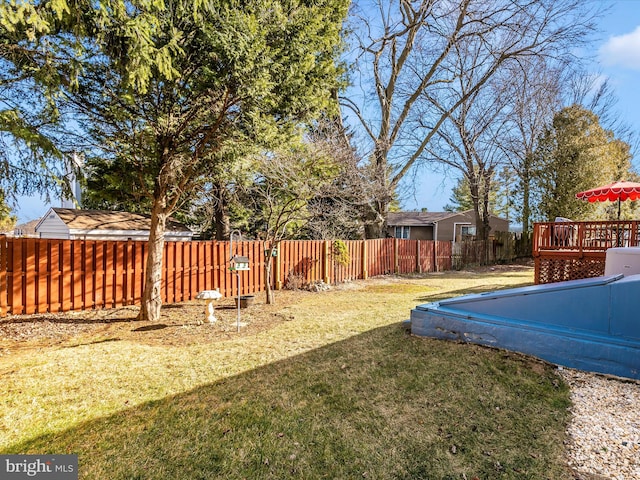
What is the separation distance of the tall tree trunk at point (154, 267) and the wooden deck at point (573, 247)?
9.27 m

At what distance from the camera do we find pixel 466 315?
440cm

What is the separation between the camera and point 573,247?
848cm

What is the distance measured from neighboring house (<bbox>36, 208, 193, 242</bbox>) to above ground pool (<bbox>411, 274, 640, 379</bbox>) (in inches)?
478

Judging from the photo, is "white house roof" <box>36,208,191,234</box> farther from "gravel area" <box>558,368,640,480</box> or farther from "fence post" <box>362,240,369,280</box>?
"gravel area" <box>558,368,640,480</box>

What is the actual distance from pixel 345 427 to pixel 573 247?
28.6ft

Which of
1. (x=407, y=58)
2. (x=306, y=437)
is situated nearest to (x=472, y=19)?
(x=407, y=58)

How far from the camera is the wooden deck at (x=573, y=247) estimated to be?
8.13 metres

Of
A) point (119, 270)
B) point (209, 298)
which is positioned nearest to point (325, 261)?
point (209, 298)

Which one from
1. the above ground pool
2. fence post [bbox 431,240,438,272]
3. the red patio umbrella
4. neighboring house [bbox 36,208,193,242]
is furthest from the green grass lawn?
fence post [bbox 431,240,438,272]

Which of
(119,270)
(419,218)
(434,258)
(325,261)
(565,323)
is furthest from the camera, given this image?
(419,218)

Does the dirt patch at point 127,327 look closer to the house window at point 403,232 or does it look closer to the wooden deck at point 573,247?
the wooden deck at point 573,247

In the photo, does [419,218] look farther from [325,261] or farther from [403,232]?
[325,261]

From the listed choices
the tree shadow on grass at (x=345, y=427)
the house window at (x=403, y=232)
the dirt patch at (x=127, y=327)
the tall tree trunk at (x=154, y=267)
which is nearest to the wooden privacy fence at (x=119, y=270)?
the dirt patch at (x=127, y=327)

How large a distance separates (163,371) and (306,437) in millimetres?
2100
